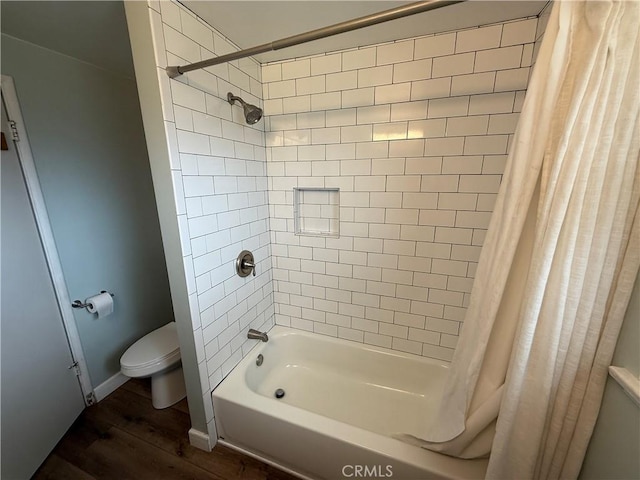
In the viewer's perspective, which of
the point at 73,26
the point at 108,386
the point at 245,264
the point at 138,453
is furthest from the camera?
the point at 108,386

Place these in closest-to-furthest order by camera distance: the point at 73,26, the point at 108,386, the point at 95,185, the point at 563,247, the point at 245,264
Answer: the point at 563,247, the point at 73,26, the point at 245,264, the point at 95,185, the point at 108,386

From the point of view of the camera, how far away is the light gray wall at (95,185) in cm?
139

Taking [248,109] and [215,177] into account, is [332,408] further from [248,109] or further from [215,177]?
[248,109]

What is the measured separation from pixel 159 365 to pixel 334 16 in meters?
2.20

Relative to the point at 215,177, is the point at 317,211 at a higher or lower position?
lower

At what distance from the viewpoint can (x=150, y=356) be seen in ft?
5.32

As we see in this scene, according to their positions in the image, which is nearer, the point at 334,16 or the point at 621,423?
→ the point at 621,423

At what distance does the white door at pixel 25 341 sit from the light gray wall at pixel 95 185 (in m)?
0.14

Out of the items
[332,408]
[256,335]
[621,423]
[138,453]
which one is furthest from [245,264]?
[621,423]

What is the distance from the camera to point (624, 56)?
64cm

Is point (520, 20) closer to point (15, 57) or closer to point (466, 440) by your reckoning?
point (466, 440)

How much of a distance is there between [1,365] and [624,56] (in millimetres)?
2547

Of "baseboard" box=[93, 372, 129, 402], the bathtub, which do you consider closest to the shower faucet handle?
the bathtub

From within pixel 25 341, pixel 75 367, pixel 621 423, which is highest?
pixel 621 423
